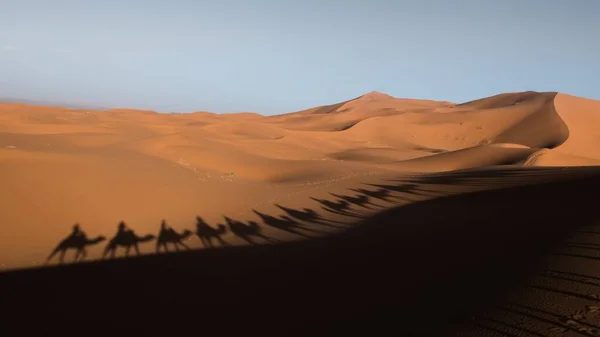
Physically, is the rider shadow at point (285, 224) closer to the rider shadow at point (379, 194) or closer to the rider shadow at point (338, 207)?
the rider shadow at point (338, 207)

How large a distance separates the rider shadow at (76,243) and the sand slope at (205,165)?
8.8 inches

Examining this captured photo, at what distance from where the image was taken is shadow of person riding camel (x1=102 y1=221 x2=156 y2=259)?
28.6 ft

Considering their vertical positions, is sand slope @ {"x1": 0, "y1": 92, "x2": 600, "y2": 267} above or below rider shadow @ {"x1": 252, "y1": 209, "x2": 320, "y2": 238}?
above

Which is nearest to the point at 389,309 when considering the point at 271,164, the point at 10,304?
the point at 10,304

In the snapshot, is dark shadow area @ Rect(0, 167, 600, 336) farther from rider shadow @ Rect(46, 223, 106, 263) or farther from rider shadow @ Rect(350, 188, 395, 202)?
rider shadow @ Rect(350, 188, 395, 202)

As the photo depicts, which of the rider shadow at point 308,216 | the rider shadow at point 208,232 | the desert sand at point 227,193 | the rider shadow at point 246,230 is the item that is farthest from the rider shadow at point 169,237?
the rider shadow at point 308,216

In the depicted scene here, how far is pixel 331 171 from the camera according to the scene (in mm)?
20812

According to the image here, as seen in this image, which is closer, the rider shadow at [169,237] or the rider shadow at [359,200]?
the rider shadow at [169,237]

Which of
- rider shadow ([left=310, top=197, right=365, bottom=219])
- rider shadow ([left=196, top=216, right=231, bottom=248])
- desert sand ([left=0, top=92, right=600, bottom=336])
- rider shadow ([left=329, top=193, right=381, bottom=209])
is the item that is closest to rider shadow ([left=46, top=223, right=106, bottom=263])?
desert sand ([left=0, top=92, right=600, bottom=336])

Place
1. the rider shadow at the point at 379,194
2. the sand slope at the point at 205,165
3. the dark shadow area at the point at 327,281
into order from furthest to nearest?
the rider shadow at the point at 379,194 < the sand slope at the point at 205,165 < the dark shadow area at the point at 327,281

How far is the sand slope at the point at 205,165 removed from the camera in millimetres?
10141

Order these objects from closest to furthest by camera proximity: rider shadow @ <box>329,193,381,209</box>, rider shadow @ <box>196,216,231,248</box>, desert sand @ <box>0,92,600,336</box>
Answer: desert sand @ <box>0,92,600,336</box> < rider shadow @ <box>196,216,231,248</box> < rider shadow @ <box>329,193,381,209</box>

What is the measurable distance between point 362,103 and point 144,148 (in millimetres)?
79854

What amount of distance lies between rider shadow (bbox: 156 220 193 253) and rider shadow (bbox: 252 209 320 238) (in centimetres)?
201
